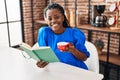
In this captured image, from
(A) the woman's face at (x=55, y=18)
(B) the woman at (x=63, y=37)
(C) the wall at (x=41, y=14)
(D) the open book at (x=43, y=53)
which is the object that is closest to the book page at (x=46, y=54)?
(D) the open book at (x=43, y=53)

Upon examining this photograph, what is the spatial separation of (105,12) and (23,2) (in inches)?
60.1

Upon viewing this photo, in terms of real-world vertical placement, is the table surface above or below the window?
below

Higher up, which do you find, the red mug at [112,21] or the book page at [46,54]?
the red mug at [112,21]

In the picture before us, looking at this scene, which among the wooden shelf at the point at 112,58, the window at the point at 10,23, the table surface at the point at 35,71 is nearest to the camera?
the table surface at the point at 35,71

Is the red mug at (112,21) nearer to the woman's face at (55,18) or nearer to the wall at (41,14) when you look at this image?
the wall at (41,14)

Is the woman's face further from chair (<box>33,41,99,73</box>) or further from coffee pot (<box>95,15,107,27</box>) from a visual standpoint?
coffee pot (<box>95,15,107,27</box>)

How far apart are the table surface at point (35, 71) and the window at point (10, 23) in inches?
67.5

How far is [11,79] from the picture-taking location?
4.26 feet

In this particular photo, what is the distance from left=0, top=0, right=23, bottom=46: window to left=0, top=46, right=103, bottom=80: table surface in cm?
172

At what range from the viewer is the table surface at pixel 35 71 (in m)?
1.31

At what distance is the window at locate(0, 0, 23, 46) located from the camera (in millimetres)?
3287

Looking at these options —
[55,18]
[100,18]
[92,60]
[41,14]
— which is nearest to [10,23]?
[41,14]

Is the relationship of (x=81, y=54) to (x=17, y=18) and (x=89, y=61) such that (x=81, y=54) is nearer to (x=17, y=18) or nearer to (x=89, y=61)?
(x=89, y=61)

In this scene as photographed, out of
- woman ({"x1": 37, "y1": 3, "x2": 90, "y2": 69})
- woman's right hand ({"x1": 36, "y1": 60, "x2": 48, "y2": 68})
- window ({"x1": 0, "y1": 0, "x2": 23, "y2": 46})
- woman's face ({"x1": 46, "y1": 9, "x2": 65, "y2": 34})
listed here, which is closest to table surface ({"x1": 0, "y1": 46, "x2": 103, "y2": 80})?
woman's right hand ({"x1": 36, "y1": 60, "x2": 48, "y2": 68})
